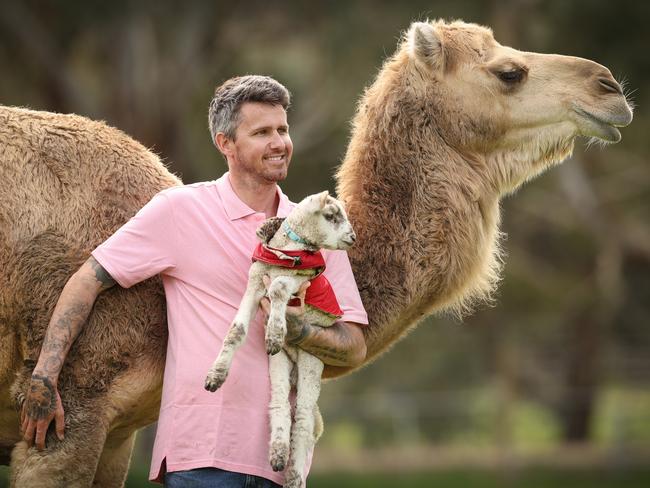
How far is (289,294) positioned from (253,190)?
557 mm

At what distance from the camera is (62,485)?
15.7 feet

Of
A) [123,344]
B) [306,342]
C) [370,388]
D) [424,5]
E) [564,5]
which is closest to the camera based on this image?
[306,342]

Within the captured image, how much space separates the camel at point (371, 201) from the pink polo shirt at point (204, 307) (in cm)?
35

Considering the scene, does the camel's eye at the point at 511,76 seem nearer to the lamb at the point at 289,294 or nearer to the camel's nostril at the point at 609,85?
the camel's nostril at the point at 609,85

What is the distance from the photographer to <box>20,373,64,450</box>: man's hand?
462 cm

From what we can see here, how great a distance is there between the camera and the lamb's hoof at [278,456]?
14.1ft

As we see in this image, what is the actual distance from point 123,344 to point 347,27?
16.0 metres

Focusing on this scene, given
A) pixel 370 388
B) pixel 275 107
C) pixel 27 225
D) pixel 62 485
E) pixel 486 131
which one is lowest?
pixel 62 485

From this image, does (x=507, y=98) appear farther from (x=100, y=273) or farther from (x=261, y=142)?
(x=100, y=273)

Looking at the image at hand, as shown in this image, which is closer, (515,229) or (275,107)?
(275,107)

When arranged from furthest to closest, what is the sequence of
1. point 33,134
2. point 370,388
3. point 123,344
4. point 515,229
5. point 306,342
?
point 370,388 → point 515,229 → point 33,134 → point 123,344 → point 306,342

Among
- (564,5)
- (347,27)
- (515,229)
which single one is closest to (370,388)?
(515,229)

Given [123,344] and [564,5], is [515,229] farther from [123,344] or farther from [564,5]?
[123,344]

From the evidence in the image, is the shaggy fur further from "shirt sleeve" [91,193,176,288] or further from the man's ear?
the man's ear
